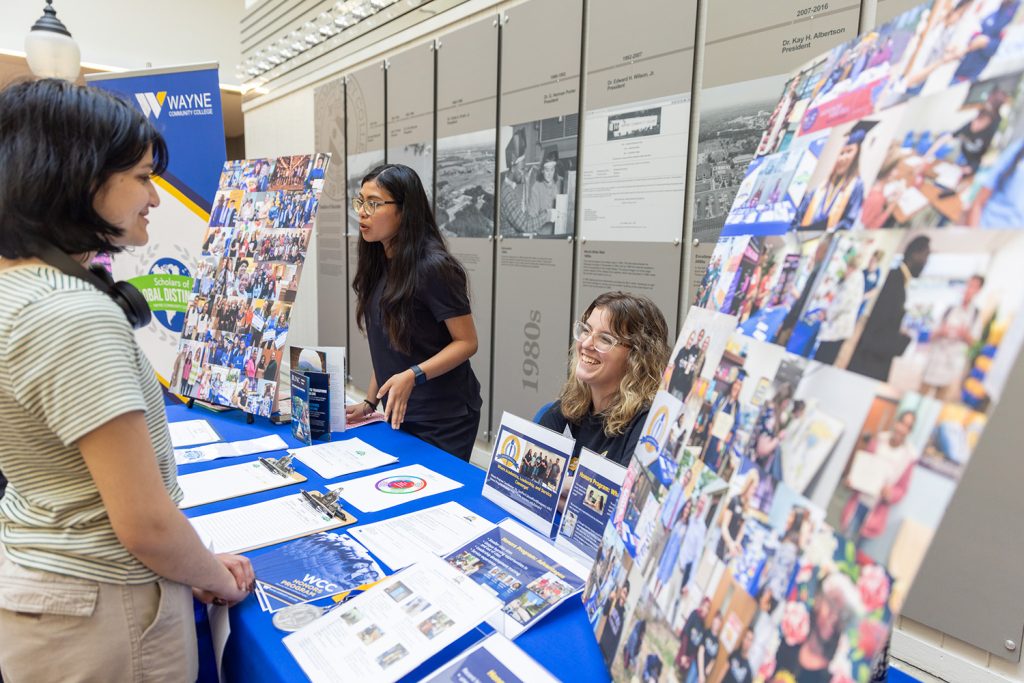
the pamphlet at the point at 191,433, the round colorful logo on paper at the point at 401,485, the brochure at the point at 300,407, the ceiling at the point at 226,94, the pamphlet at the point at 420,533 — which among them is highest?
the ceiling at the point at 226,94

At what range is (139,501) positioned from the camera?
0.84m

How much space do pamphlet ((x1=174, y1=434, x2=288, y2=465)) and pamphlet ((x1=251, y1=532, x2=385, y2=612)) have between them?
0.66 m

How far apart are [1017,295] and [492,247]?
11.0ft

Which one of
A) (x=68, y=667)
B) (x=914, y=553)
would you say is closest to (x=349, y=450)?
(x=68, y=667)

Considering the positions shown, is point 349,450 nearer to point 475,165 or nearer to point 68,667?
point 68,667

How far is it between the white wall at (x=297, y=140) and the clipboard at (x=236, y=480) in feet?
12.4

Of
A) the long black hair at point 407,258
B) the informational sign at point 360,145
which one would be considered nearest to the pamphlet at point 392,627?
the long black hair at point 407,258

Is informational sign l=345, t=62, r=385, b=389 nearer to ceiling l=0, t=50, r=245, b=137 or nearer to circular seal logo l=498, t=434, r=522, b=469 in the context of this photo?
ceiling l=0, t=50, r=245, b=137

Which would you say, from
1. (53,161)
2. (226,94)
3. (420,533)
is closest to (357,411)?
(420,533)

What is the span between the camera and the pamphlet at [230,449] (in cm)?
179

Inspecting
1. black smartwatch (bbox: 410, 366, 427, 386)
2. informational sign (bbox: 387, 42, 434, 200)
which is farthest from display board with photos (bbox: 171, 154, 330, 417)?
informational sign (bbox: 387, 42, 434, 200)

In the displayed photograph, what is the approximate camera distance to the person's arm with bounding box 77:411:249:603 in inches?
31.8

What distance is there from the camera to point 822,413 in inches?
22.8

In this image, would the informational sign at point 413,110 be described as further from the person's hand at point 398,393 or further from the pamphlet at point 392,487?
the pamphlet at point 392,487
